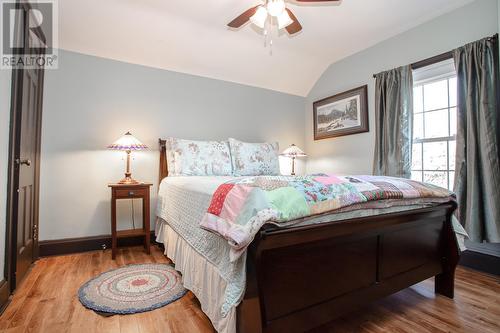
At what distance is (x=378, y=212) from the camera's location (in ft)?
4.81

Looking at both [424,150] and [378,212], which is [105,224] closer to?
[378,212]

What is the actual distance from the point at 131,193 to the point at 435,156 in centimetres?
327

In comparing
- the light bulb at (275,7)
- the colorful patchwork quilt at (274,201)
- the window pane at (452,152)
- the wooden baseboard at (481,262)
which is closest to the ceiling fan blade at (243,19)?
the light bulb at (275,7)

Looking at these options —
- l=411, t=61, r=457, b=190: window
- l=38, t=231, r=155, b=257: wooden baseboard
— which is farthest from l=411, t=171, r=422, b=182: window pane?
l=38, t=231, r=155, b=257: wooden baseboard

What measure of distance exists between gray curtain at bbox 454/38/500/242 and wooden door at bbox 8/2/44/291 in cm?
360

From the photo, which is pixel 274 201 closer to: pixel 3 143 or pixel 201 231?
pixel 201 231

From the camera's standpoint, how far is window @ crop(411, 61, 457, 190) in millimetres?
2662

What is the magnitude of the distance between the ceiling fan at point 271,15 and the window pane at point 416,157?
192cm

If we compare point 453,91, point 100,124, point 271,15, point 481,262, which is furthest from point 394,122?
point 100,124

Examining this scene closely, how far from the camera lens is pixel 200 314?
5.30 feet

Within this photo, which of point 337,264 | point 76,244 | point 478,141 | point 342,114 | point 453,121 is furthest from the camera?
point 342,114

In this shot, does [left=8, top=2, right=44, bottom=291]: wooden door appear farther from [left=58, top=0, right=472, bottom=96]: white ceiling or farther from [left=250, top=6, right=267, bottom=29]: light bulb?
[left=250, top=6, right=267, bottom=29]: light bulb

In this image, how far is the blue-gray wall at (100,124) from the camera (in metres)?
2.70

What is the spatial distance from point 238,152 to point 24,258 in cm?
220
